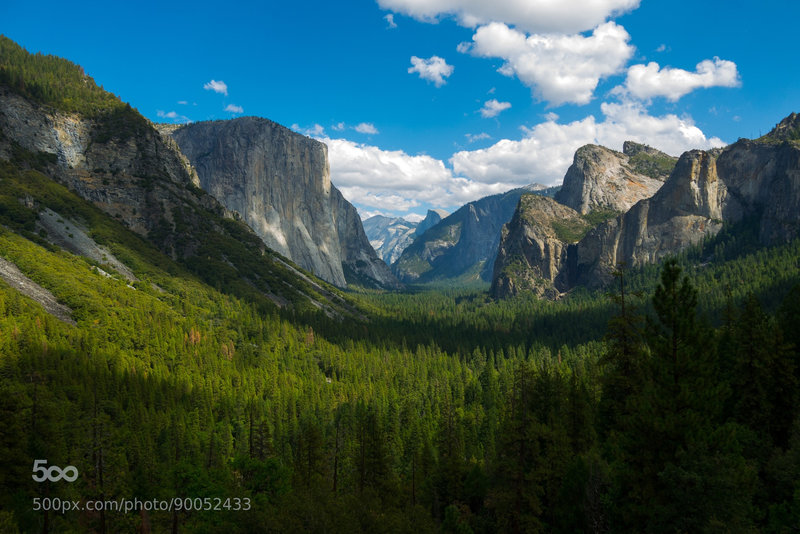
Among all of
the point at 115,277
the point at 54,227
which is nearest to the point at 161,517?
the point at 115,277

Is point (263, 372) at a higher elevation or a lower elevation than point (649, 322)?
lower

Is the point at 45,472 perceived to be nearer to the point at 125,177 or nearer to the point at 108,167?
the point at 125,177

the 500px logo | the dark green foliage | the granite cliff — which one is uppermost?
the dark green foliage

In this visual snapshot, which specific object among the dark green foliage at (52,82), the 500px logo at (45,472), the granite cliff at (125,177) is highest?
the dark green foliage at (52,82)

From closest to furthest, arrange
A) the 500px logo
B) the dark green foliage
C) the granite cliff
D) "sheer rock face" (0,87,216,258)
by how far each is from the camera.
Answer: the 500px logo, the granite cliff, "sheer rock face" (0,87,216,258), the dark green foliage

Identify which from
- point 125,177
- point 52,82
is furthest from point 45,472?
point 52,82

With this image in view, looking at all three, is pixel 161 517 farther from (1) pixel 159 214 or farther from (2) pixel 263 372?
(1) pixel 159 214

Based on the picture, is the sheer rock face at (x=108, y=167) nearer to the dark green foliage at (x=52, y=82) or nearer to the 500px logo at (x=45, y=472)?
the dark green foliage at (x=52, y=82)

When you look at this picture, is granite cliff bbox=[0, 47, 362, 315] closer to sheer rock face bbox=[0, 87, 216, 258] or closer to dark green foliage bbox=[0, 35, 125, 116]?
sheer rock face bbox=[0, 87, 216, 258]

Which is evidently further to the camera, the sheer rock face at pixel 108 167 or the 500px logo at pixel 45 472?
the sheer rock face at pixel 108 167

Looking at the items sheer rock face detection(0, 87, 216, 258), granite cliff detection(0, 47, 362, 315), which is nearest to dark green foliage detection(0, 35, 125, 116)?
granite cliff detection(0, 47, 362, 315)

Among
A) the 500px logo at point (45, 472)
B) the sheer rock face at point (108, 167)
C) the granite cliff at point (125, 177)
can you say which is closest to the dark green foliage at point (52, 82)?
A: the granite cliff at point (125, 177)
